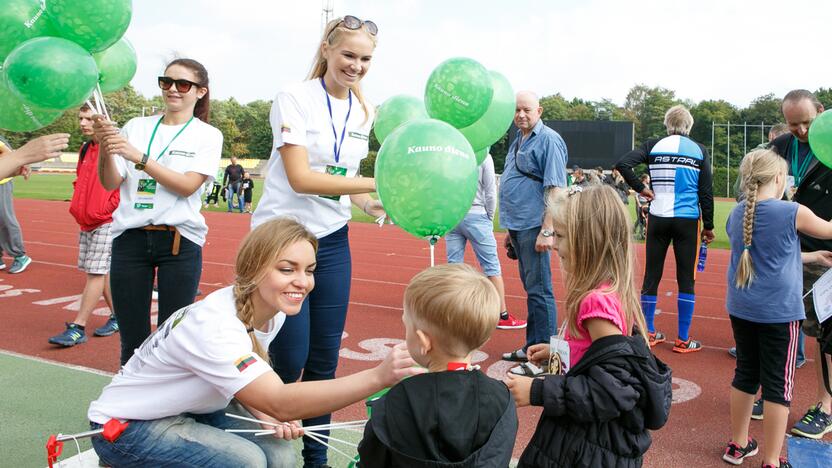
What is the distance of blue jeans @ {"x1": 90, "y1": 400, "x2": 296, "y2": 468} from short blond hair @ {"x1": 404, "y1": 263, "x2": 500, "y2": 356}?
848 mm

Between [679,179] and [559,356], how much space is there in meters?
3.70

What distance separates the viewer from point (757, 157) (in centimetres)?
342

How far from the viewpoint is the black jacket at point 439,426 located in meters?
1.74

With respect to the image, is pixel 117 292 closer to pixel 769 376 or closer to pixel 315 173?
pixel 315 173

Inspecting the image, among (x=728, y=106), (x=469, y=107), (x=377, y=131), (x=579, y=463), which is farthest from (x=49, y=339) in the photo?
(x=728, y=106)

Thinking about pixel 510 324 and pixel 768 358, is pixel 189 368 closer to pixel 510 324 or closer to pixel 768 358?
pixel 768 358

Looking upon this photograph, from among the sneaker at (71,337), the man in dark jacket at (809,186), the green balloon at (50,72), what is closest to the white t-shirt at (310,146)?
the green balloon at (50,72)

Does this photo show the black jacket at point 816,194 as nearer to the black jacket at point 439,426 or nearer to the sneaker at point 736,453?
the sneaker at point 736,453

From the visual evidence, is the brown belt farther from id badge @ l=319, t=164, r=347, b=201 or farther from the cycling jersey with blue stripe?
the cycling jersey with blue stripe

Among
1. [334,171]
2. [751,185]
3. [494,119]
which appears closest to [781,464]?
[751,185]

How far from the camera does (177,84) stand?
11.0ft

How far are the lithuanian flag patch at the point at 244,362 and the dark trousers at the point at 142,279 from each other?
1.39 metres

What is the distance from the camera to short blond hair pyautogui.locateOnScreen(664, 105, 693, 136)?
5.58m

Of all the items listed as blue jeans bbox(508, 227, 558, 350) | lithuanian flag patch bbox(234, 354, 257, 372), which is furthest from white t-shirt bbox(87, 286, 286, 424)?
blue jeans bbox(508, 227, 558, 350)
